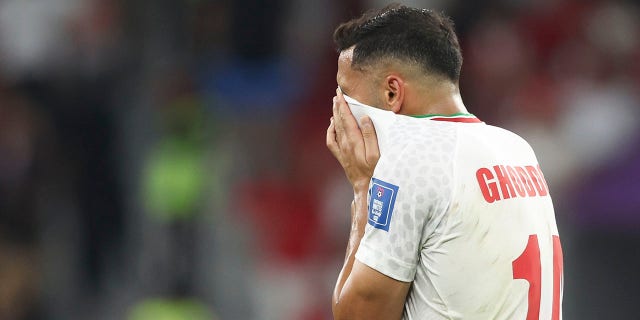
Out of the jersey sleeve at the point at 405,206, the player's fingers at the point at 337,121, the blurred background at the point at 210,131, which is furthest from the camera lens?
the blurred background at the point at 210,131

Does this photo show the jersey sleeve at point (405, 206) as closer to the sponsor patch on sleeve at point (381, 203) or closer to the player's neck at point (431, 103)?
the sponsor patch on sleeve at point (381, 203)

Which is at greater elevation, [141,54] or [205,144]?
[141,54]

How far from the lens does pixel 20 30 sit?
8.76 meters

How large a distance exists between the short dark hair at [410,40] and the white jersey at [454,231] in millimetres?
277

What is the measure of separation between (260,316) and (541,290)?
5.00 m

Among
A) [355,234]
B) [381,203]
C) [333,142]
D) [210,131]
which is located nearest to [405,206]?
[381,203]

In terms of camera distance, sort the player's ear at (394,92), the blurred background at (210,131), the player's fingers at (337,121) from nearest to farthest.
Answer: the player's ear at (394,92)
the player's fingers at (337,121)
the blurred background at (210,131)

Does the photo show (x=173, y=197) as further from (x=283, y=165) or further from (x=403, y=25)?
(x=403, y=25)

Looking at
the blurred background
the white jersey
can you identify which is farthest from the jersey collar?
the blurred background

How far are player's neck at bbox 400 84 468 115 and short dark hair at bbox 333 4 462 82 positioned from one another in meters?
0.07

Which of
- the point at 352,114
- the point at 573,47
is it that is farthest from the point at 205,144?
the point at 352,114

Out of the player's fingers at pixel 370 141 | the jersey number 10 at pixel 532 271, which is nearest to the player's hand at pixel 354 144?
the player's fingers at pixel 370 141

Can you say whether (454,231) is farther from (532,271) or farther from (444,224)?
(532,271)

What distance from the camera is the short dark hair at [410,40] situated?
309 centimetres
